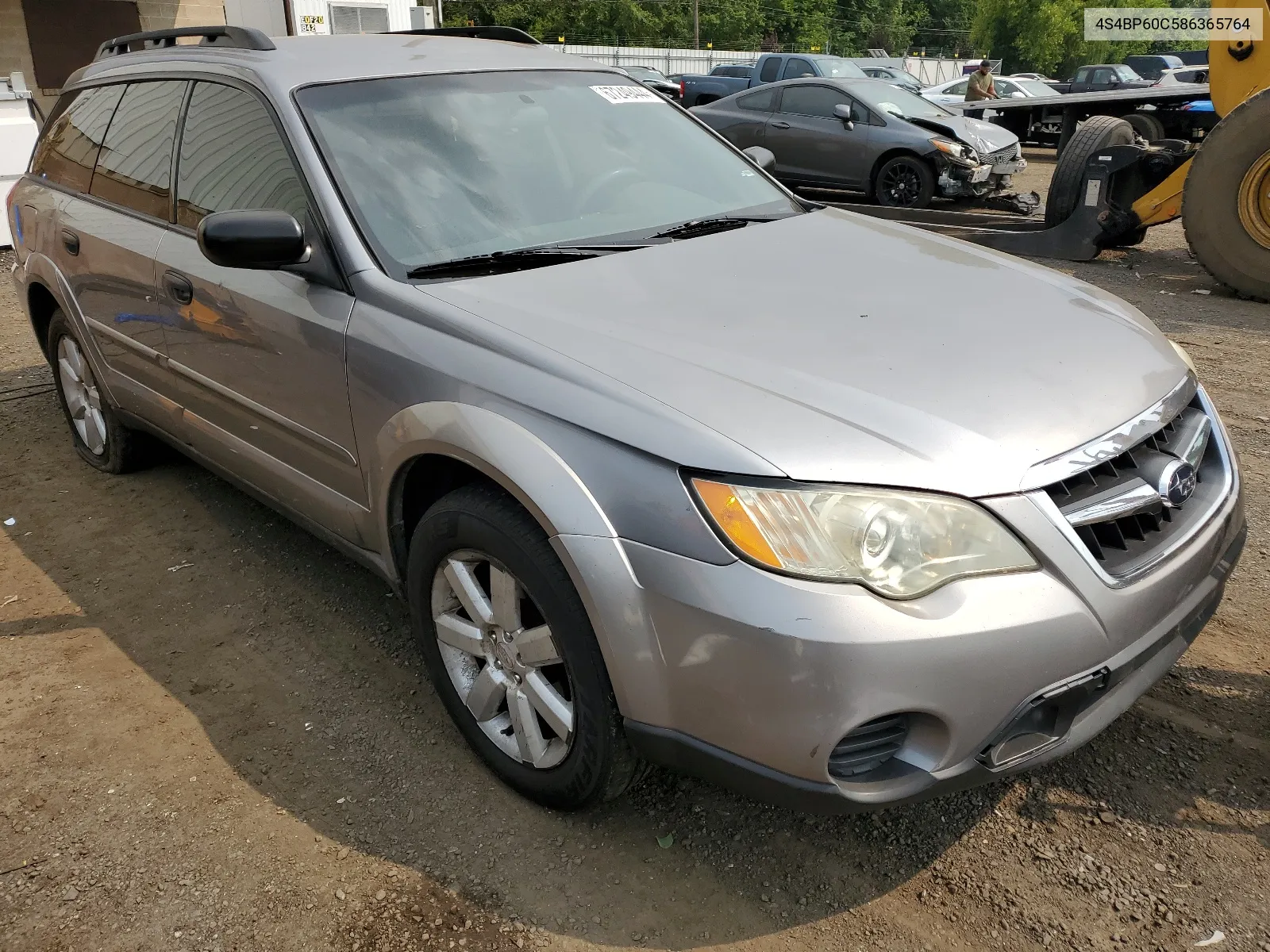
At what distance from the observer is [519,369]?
2268 mm

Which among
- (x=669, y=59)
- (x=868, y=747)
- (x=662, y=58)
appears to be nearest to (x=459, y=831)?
(x=868, y=747)

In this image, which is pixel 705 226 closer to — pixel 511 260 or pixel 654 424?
pixel 511 260

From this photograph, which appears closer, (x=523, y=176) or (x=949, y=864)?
(x=949, y=864)

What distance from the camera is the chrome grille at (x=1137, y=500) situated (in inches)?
79.7

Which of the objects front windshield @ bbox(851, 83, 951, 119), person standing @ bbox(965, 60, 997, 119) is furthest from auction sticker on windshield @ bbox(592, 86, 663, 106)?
person standing @ bbox(965, 60, 997, 119)

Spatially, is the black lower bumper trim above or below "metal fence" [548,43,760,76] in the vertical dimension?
below

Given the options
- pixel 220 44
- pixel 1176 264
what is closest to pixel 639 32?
pixel 1176 264

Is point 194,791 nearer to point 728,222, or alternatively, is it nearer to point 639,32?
point 728,222

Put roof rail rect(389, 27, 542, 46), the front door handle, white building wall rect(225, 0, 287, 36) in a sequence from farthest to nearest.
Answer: white building wall rect(225, 0, 287, 36) → roof rail rect(389, 27, 542, 46) → the front door handle

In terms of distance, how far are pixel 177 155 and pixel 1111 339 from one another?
2963 millimetres

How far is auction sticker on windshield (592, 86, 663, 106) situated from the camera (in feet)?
11.6

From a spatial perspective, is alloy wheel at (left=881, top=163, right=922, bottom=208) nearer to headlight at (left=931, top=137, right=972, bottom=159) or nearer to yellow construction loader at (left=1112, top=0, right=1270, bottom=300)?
headlight at (left=931, top=137, right=972, bottom=159)

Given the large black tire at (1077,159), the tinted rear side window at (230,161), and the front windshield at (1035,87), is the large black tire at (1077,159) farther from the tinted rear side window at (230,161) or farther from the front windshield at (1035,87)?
the front windshield at (1035,87)

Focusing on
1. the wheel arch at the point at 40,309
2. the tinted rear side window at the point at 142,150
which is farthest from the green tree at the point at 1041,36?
the tinted rear side window at the point at 142,150
